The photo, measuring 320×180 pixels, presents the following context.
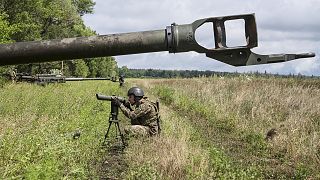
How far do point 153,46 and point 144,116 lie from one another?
6.82 meters

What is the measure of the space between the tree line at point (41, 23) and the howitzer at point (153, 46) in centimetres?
2070

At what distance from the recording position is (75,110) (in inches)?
564

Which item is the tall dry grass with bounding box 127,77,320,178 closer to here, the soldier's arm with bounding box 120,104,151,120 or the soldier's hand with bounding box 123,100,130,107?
the soldier's arm with bounding box 120,104,151,120

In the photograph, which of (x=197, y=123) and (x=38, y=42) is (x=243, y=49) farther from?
(x=197, y=123)

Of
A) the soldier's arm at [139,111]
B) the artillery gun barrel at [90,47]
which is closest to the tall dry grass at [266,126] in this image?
the soldier's arm at [139,111]

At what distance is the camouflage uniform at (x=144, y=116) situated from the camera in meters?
10.1

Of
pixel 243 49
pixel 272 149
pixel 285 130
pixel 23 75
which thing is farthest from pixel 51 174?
pixel 23 75

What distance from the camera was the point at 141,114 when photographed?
404 inches

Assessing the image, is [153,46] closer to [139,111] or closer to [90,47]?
[90,47]

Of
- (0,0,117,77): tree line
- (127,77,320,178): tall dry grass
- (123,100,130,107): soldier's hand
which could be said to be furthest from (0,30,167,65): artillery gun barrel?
(0,0,117,77): tree line

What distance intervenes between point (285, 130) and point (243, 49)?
313 inches

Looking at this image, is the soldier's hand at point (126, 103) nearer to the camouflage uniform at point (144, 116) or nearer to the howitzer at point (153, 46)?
the camouflage uniform at point (144, 116)

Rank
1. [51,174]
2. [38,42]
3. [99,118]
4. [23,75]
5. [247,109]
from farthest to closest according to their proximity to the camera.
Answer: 1. [23,75]
2. [247,109]
3. [99,118]
4. [51,174]
5. [38,42]

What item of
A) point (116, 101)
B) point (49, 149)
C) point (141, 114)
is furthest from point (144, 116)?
point (49, 149)
